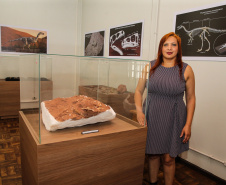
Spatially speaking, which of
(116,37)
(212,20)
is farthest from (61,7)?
(212,20)

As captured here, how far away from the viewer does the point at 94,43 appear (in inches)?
195

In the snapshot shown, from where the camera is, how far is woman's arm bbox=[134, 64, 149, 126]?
1.55 meters

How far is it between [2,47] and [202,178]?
4.88 meters

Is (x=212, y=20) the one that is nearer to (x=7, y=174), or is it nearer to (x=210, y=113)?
(x=210, y=113)

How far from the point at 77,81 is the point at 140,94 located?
511 millimetres

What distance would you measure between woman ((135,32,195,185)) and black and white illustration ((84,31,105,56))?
115 inches

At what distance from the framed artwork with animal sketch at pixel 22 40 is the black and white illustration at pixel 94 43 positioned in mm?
1100

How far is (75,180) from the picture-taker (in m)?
1.27

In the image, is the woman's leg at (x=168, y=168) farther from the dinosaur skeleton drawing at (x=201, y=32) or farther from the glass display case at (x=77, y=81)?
the dinosaur skeleton drawing at (x=201, y=32)

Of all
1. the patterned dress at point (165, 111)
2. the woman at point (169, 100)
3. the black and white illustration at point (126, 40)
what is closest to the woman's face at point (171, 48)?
the woman at point (169, 100)

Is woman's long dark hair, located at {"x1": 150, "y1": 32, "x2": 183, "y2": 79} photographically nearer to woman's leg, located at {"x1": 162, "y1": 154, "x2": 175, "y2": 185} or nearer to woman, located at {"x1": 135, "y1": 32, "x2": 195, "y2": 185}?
woman, located at {"x1": 135, "y1": 32, "x2": 195, "y2": 185}

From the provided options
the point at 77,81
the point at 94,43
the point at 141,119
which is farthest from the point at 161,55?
the point at 94,43

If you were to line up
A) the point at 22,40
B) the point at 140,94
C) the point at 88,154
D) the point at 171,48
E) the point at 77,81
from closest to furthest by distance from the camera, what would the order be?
the point at 88,154, the point at 77,81, the point at 140,94, the point at 171,48, the point at 22,40

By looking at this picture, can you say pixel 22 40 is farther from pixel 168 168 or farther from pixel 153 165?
pixel 168 168
